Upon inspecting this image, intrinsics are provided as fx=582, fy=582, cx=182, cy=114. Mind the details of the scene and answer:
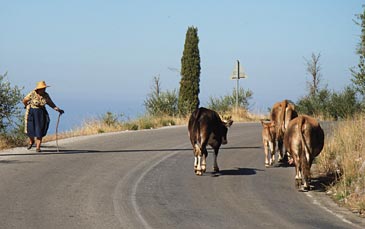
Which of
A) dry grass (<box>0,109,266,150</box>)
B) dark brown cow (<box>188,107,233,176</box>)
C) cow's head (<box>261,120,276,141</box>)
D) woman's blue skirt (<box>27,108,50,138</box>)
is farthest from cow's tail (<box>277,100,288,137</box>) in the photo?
dry grass (<box>0,109,266,150</box>)

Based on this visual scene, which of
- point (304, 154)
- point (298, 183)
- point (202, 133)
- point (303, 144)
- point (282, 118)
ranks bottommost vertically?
point (298, 183)

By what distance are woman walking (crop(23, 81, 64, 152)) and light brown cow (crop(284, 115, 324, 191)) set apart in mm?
7772

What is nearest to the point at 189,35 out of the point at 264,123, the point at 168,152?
the point at 168,152

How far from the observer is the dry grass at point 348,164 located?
10.6 meters

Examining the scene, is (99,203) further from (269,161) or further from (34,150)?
(34,150)

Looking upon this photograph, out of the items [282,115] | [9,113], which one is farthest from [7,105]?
[282,115]

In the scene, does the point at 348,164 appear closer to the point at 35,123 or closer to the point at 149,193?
the point at 149,193

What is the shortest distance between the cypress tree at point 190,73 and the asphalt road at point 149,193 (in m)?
16.8

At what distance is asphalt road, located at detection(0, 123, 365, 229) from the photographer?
8.64m

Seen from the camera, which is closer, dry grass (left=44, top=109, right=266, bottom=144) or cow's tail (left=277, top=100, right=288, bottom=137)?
cow's tail (left=277, top=100, right=288, bottom=137)

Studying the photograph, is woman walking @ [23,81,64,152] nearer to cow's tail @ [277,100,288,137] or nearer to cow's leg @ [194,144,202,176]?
cow's leg @ [194,144,202,176]

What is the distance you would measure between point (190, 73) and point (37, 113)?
1876 centimetres

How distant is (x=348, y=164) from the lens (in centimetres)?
1220

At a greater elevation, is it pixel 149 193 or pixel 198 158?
pixel 198 158
